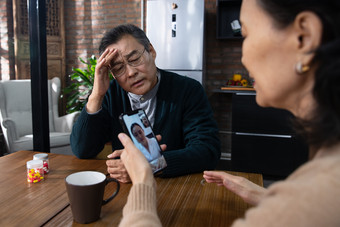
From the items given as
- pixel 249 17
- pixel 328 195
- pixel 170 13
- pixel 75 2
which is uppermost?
pixel 75 2

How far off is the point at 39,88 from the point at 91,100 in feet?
1.62

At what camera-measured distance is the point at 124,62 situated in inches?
52.9

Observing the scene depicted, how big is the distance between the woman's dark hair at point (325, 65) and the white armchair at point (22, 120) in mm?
3079

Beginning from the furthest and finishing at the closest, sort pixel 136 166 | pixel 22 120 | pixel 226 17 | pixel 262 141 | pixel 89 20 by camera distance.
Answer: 1. pixel 89 20
2. pixel 226 17
3. pixel 22 120
4. pixel 262 141
5. pixel 136 166

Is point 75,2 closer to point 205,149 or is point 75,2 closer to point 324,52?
point 205,149

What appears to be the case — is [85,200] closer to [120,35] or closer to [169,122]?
[169,122]

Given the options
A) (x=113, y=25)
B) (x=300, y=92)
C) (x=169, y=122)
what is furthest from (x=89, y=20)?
(x=300, y=92)

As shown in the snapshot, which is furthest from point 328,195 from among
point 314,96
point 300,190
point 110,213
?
point 110,213

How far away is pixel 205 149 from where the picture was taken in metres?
1.21

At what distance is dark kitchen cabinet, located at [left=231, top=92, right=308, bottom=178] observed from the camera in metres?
3.08

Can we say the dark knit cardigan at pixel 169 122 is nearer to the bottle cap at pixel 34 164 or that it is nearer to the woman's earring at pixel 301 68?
the bottle cap at pixel 34 164

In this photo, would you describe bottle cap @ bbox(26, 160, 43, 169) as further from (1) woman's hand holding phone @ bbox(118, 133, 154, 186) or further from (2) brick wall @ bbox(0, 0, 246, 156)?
(2) brick wall @ bbox(0, 0, 246, 156)

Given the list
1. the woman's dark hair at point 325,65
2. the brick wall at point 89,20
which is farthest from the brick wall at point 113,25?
the woman's dark hair at point 325,65

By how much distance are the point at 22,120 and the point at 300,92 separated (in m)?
3.53
